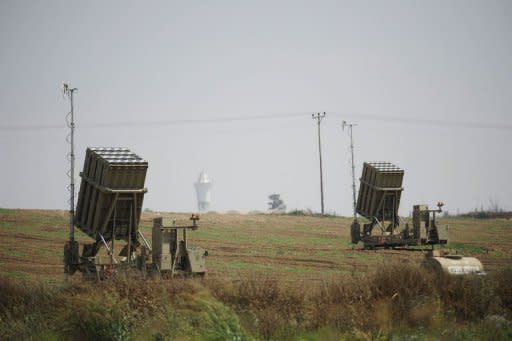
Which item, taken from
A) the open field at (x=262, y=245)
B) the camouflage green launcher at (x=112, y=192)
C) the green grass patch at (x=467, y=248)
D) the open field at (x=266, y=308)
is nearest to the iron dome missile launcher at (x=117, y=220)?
the camouflage green launcher at (x=112, y=192)

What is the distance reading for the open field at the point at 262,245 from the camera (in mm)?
32750

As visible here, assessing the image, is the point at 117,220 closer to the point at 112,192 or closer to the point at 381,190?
the point at 112,192

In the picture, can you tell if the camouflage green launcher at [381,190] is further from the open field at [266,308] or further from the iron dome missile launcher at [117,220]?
the open field at [266,308]

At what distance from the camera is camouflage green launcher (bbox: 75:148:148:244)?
24547 mm

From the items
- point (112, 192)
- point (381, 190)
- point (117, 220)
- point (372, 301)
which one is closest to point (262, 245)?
point (381, 190)

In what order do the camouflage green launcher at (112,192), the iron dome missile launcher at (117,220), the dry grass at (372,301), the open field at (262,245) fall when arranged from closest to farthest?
1. the dry grass at (372,301)
2. the iron dome missile launcher at (117,220)
3. the camouflage green launcher at (112,192)
4. the open field at (262,245)

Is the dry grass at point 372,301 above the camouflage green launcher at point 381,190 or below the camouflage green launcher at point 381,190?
below

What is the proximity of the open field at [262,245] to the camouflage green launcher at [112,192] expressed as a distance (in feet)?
14.3

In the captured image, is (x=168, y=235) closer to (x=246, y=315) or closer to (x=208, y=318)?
(x=246, y=315)

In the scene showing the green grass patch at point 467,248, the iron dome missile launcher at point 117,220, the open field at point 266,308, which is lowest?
the open field at point 266,308

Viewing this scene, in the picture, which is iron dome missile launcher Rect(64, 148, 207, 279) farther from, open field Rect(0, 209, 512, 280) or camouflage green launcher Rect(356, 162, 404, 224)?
camouflage green launcher Rect(356, 162, 404, 224)

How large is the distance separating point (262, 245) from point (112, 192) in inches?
790

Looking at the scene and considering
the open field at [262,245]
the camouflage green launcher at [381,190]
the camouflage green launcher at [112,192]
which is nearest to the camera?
the camouflage green launcher at [112,192]

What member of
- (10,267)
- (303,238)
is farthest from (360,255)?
(10,267)
